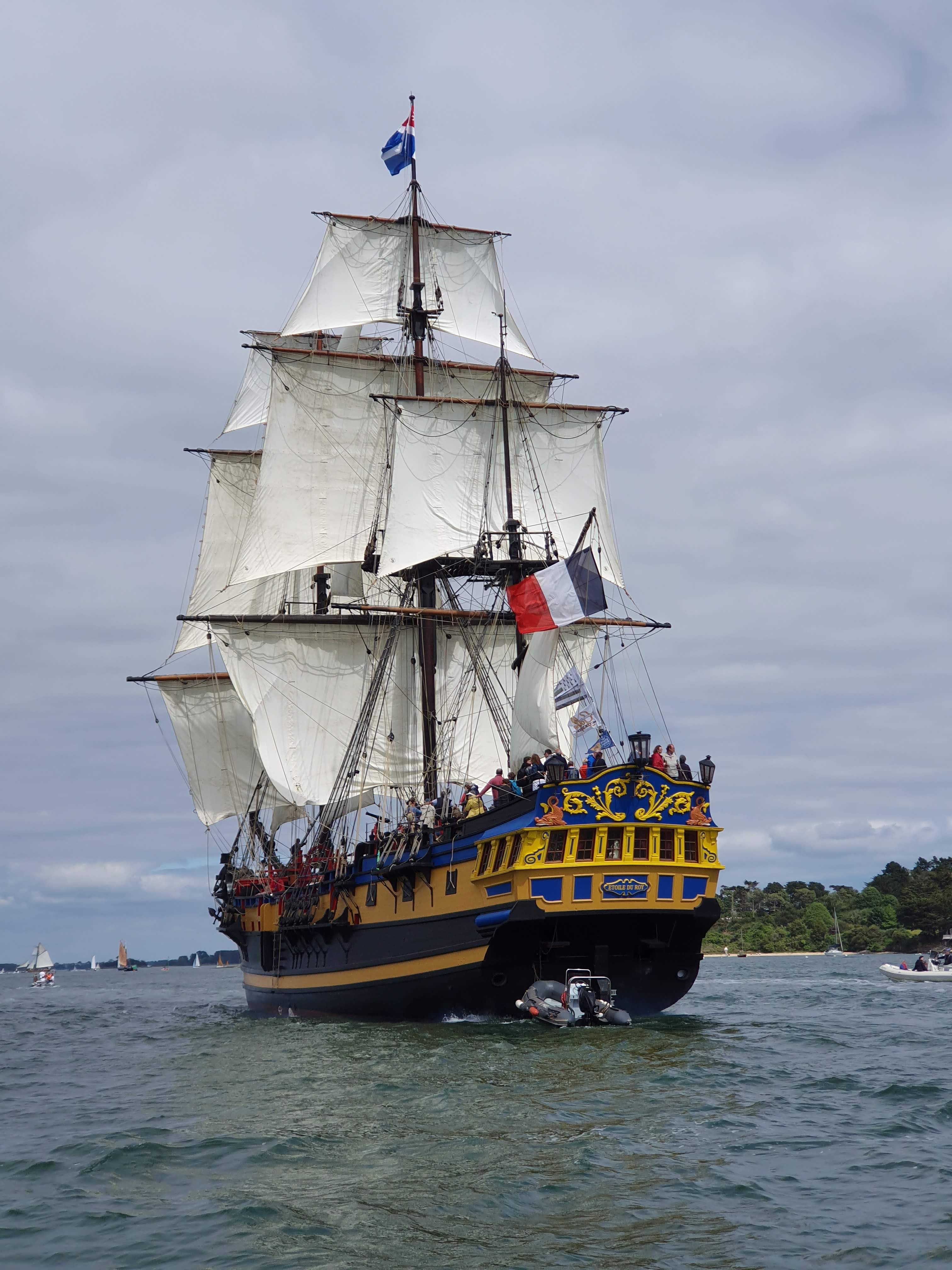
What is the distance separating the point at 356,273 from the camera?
5106 cm

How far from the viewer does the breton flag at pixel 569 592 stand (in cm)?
3203

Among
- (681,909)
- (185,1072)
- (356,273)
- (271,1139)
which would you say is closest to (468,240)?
(356,273)

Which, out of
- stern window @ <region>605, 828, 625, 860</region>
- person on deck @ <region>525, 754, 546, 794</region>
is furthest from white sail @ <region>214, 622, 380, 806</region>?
stern window @ <region>605, 828, 625, 860</region>

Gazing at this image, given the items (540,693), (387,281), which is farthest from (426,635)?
(387,281)

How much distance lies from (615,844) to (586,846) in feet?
2.54

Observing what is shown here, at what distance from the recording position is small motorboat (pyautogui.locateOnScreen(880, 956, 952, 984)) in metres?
55.6

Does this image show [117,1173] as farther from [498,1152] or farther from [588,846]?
[588,846]

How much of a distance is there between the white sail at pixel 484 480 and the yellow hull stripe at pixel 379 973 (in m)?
13.3

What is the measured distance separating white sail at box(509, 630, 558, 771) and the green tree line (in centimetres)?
6334

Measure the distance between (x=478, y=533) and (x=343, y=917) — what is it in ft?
47.9

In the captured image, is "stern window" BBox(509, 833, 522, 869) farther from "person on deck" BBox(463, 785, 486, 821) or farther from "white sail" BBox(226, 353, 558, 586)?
"white sail" BBox(226, 353, 558, 586)

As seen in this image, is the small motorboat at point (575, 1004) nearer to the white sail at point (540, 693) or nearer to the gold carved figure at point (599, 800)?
the gold carved figure at point (599, 800)

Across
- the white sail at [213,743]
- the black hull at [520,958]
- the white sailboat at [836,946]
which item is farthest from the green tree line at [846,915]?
the black hull at [520,958]

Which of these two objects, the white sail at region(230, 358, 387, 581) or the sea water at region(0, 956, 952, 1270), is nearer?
the sea water at region(0, 956, 952, 1270)
